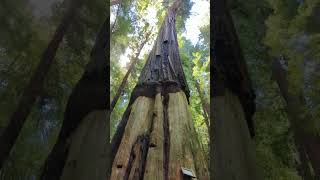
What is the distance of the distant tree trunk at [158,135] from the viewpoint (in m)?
2.67

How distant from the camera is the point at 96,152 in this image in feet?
4.83

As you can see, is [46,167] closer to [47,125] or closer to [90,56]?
[47,125]

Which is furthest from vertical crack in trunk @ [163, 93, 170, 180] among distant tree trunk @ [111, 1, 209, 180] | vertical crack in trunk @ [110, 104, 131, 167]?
vertical crack in trunk @ [110, 104, 131, 167]

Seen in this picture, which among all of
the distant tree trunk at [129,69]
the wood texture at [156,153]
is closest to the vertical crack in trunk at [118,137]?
the wood texture at [156,153]

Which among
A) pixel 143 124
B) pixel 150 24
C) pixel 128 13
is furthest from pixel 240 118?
pixel 150 24

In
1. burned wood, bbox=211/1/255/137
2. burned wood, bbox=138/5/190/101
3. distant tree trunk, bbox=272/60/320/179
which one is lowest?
distant tree trunk, bbox=272/60/320/179

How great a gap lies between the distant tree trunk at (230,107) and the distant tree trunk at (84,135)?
0.47 metres

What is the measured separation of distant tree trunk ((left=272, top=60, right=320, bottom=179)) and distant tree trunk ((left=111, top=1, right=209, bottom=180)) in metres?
1.19

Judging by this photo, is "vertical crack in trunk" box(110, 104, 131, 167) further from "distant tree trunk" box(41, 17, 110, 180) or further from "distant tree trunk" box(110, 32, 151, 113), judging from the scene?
"distant tree trunk" box(110, 32, 151, 113)

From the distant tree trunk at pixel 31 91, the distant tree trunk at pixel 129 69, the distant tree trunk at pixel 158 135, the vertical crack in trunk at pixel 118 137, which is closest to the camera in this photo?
the distant tree trunk at pixel 31 91

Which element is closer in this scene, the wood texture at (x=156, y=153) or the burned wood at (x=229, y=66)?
the burned wood at (x=229, y=66)

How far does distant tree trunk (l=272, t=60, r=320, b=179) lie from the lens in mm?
1294

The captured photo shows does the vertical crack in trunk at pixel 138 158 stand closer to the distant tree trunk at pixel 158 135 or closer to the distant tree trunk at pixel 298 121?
the distant tree trunk at pixel 158 135

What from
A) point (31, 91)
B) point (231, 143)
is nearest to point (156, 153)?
point (31, 91)
